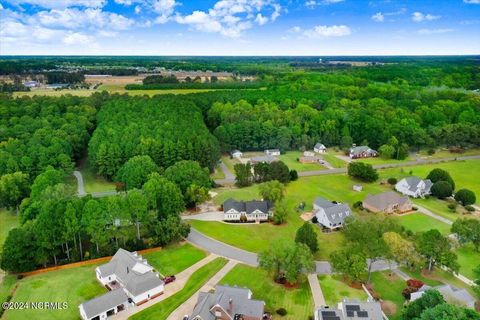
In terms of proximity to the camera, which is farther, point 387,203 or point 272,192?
point 387,203

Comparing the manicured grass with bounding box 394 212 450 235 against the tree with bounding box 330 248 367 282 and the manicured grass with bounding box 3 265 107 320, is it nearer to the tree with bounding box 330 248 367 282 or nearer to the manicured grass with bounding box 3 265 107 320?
the tree with bounding box 330 248 367 282

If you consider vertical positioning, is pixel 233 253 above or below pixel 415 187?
below

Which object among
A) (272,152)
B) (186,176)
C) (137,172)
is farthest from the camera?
(272,152)

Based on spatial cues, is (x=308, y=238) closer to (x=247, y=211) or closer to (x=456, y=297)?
(x=247, y=211)

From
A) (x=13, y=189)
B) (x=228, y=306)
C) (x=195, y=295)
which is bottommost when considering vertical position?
(x=195, y=295)

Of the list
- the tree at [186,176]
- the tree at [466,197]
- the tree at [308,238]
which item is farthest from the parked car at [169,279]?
the tree at [466,197]

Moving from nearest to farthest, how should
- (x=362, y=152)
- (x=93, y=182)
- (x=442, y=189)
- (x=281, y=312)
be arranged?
(x=281, y=312), (x=442, y=189), (x=93, y=182), (x=362, y=152)

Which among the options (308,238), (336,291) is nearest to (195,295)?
(336,291)

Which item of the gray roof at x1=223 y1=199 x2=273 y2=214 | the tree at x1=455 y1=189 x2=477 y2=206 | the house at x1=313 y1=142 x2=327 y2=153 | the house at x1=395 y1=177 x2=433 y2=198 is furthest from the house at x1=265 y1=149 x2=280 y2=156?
the tree at x1=455 y1=189 x2=477 y2=206

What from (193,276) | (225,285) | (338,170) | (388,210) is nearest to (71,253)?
(193,276)
